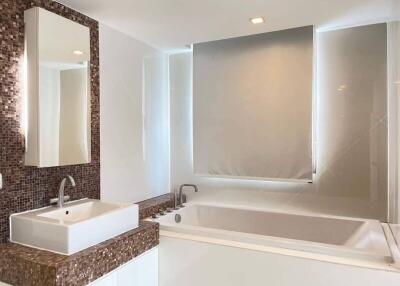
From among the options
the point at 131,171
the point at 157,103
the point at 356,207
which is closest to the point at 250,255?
the point at 356,207

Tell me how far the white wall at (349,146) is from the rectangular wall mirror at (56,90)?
180 centimetres

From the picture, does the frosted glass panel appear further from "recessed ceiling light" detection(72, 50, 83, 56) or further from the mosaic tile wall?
the mosaic tile wall

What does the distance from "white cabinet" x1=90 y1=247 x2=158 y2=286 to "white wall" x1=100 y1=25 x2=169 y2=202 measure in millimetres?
696

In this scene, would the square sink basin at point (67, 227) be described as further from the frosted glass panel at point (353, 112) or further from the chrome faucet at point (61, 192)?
the frosted glass panel at point (353, 112)

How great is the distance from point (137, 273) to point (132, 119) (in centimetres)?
141

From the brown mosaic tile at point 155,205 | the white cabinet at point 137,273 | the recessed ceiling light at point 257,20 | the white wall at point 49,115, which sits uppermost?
the recessed ceiling light at point 257,20

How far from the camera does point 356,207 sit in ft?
8.45

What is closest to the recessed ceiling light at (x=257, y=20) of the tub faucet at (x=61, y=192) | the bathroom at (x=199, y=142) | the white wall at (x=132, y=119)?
the bathroom at (x=199, y=142)

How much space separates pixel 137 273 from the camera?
1.99 meters

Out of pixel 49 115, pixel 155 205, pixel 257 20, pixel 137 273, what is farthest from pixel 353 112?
pixel 49 115

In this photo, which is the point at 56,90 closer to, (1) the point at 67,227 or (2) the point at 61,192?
(2) the point at 61,192

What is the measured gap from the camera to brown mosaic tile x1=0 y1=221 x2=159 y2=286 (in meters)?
1.42

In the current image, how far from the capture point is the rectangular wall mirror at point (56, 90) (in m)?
1.83

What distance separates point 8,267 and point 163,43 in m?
2.33
